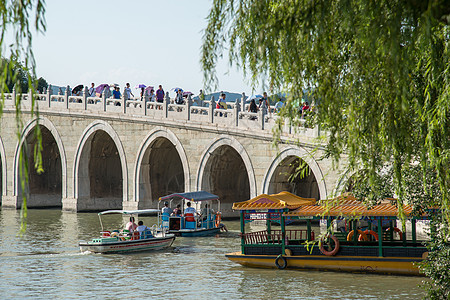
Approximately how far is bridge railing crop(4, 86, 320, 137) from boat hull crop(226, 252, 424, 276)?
7.82 meters

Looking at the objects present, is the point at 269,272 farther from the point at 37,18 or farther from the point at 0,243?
the point at 37,18

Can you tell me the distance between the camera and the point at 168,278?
16516 millimetres

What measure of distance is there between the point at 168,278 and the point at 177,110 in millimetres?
15580

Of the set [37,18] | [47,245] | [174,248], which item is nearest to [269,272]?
[174,248]

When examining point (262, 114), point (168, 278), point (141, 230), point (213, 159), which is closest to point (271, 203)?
point (168, 278)

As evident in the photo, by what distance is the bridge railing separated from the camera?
89.3 feet

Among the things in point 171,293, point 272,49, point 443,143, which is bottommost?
point 171,293

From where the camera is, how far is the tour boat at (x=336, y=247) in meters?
15.6

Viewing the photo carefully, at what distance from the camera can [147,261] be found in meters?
19.3

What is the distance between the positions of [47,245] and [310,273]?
31.5 ft

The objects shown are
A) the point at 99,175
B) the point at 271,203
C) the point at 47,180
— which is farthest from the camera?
the point at 47,180

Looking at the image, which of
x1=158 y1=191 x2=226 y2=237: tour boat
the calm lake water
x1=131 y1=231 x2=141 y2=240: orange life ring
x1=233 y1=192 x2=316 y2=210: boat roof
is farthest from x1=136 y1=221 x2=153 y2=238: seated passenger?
x1=233 y1=192 x2=316 y2=210: boat roof

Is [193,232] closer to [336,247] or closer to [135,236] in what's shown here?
[135,236]

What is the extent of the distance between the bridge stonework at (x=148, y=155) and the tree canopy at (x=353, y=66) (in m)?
16.3
